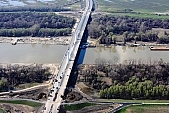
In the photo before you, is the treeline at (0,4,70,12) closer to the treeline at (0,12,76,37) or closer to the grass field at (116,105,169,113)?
the treeline at (0,12,76,37)

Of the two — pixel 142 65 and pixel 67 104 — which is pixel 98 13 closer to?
pixel 142 65

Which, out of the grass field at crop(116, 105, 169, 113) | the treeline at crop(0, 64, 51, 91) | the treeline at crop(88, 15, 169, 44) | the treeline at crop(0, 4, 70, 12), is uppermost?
the treeline at crop(0, 4, 70, 12)

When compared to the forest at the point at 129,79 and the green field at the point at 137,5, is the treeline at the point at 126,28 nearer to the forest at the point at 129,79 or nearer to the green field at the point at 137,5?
the green field at the point at 137,5

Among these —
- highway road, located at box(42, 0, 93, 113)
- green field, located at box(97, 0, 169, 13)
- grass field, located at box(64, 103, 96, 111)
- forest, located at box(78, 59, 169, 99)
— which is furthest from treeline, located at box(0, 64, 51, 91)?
green field, located at box(97, 0, 169, 13)

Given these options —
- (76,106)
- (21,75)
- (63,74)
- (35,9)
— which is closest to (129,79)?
(63,74)

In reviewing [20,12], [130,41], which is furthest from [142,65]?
[20,12]

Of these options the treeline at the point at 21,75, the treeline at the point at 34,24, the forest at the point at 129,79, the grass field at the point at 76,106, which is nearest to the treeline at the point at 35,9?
the treeline at the point at 34,24

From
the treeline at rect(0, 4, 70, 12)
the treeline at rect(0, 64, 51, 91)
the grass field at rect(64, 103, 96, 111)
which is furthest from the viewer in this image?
the treeline at rect(0, 4, 70, 12)
